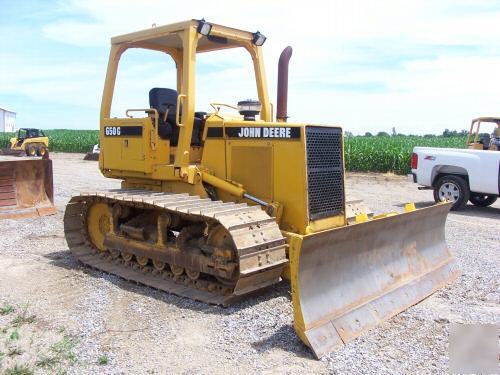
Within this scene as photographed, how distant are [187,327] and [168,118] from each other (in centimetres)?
289

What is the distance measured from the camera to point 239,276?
486 cm

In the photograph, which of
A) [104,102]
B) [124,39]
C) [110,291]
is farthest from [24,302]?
[124,39]

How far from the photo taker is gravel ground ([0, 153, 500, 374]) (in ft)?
13.0

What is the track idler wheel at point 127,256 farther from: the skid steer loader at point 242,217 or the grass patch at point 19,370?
the grass patch at point 19,370

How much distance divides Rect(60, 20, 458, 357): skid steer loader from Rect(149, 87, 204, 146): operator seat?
14 mm

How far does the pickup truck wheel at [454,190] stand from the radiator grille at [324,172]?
6779 mm

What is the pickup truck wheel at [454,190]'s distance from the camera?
11.9 metres

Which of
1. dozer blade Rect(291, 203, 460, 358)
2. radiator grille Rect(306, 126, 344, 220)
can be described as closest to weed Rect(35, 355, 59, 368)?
dozer blade Rect(291, 203, 460, 358)

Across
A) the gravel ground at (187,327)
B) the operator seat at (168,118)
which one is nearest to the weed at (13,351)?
the gravel ground at (187,327)

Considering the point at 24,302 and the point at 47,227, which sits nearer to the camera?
the point at 24,302

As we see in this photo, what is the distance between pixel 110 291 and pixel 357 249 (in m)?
2.65

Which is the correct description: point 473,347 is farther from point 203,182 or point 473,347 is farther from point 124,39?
point 124,39

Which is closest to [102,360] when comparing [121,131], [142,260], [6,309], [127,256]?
[6,309]

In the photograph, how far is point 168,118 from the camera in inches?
259
